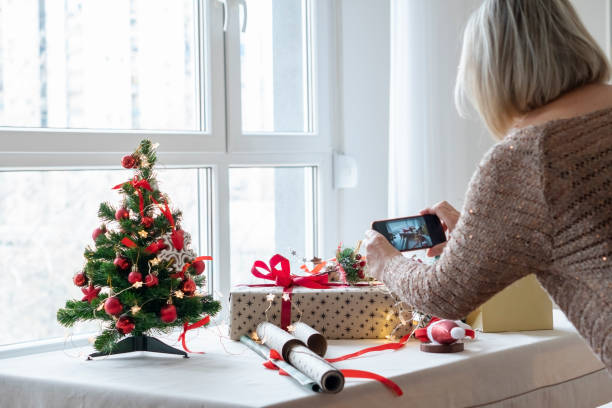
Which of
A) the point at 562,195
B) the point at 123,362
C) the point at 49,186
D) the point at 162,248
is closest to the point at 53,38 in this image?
the point at 49,186

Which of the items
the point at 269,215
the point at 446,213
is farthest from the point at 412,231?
the point at 269,215

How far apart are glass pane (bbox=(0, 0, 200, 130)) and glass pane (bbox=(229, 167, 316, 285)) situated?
23cm

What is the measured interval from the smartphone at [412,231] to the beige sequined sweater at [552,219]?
1.12 feet

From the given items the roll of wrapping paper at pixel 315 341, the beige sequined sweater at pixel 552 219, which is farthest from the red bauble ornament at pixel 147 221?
the beige sequined sweater at pixel 552 219

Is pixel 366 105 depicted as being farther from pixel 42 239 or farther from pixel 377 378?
pixel 377 378

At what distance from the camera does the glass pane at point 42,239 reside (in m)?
1.57

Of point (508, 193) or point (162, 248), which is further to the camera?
point (162, 248)

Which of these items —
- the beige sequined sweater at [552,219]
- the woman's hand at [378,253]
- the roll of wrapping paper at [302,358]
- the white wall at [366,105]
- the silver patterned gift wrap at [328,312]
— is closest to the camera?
the beige sequined sweater at [552,219]

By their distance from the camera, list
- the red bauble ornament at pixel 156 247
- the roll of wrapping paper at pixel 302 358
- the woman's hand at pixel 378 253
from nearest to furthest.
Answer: the roll of wrapping paper at pixel 302 358 < the woman's hand at pixel 378 253 < the red bauble ornament at pixel 156 247

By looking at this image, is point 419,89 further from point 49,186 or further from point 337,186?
point 49,186

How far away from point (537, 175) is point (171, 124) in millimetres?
1135

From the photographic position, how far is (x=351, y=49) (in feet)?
7.02

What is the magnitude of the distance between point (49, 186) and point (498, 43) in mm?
1057

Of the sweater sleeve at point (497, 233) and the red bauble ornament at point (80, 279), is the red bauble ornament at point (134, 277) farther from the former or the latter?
the sweater sleeve at point (497, 233)
